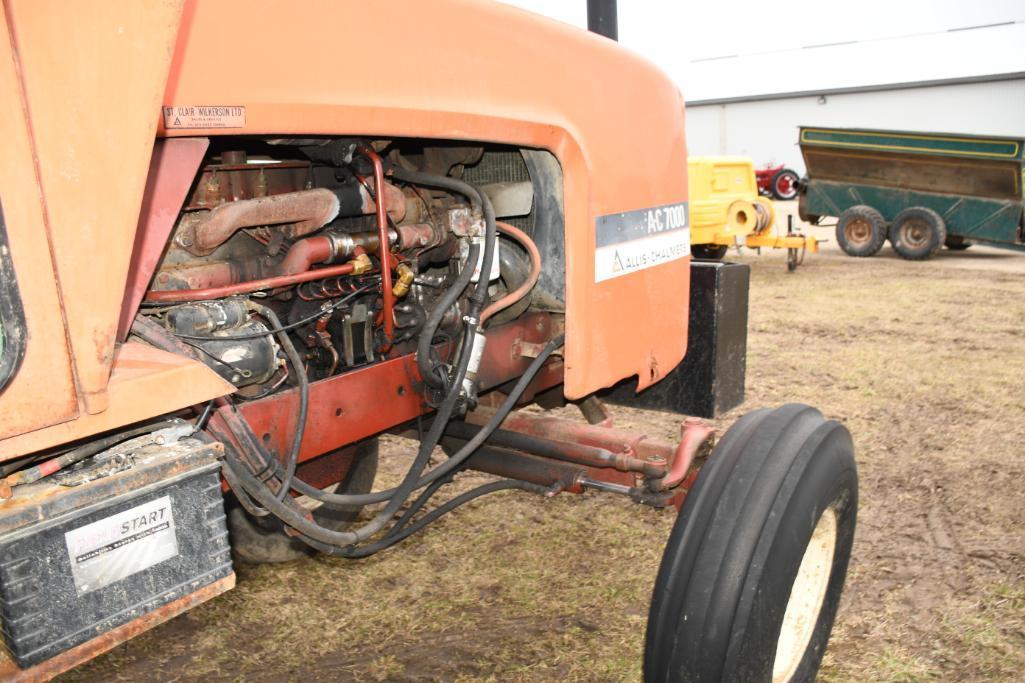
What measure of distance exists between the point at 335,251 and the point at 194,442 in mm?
646

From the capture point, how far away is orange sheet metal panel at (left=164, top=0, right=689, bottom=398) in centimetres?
121

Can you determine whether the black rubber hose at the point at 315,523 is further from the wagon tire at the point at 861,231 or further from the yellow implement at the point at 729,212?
the wagon tire at the point at 861,231

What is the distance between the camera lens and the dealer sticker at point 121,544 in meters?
1.02

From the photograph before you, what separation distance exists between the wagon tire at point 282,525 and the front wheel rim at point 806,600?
1.27 metres

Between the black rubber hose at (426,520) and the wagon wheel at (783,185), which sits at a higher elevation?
the wagon wheel at (783,185)

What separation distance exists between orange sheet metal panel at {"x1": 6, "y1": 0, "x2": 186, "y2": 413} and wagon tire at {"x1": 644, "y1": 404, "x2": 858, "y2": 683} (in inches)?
44.8

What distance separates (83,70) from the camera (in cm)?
91

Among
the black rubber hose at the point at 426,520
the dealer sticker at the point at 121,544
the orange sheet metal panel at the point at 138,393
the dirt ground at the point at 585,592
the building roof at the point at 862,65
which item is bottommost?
the dirt ground at the point at 585,592

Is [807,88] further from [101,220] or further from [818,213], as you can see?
[101,220]

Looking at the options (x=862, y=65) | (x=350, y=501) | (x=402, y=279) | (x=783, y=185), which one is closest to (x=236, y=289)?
(x=402, y=279)

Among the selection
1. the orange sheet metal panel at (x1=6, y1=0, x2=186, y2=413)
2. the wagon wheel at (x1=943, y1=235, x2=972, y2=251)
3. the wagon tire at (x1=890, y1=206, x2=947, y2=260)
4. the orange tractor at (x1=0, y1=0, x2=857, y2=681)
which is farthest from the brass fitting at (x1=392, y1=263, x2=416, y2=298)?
the wagon wheel at (x1=943, y1=235, x2=972, y2=251)

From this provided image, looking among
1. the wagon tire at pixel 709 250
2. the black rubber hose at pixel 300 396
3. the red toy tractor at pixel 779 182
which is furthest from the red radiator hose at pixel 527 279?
the red toy tractor at pixel 779 182

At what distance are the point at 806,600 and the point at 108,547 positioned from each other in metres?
1.62

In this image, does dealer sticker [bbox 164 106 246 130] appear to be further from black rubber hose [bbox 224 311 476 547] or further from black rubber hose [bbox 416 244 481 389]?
black rubber hose [bbox 416 244 481 389]
